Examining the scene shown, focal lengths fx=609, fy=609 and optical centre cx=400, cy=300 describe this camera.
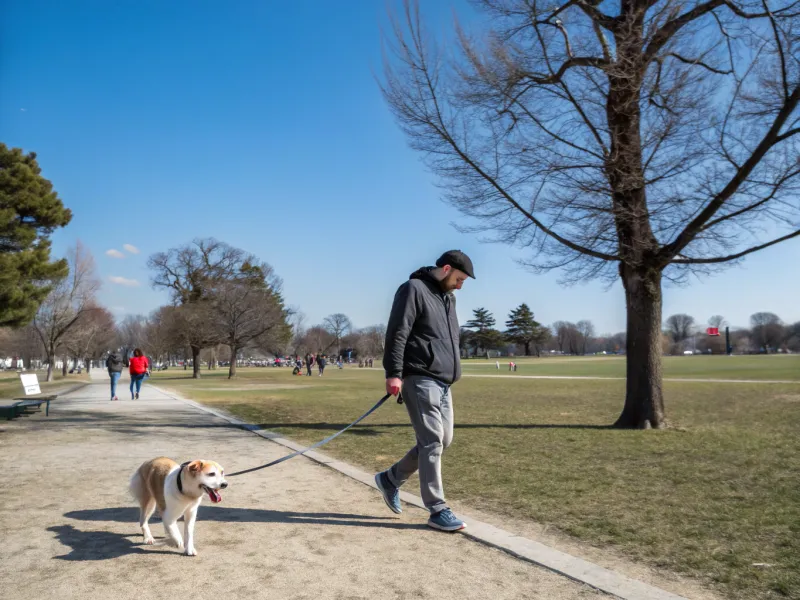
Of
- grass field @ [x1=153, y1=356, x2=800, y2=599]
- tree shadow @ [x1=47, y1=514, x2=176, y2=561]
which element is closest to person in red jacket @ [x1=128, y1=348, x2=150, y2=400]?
grass field @ [x1=153, y1=356, x2=800, y2=599]

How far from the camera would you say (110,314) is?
70.7 metres

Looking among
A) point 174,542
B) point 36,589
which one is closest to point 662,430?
point 174,542

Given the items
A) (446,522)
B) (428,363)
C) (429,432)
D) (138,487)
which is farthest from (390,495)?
(138,487)

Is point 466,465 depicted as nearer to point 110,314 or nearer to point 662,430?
point 662,430

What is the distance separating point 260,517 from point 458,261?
263 cm

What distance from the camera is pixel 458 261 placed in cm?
482

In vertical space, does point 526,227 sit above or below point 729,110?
below

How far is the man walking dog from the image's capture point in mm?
4566

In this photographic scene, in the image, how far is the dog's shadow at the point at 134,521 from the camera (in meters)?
4.09

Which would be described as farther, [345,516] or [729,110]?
[729,110]

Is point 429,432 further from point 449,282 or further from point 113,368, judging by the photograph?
point 113,368

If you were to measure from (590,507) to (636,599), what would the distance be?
215cm

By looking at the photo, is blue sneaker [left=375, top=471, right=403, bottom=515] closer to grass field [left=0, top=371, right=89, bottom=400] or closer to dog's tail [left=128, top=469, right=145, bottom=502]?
dog's tail [left=128, top=469, right=145, bottom=502]

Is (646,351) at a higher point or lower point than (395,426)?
higher
